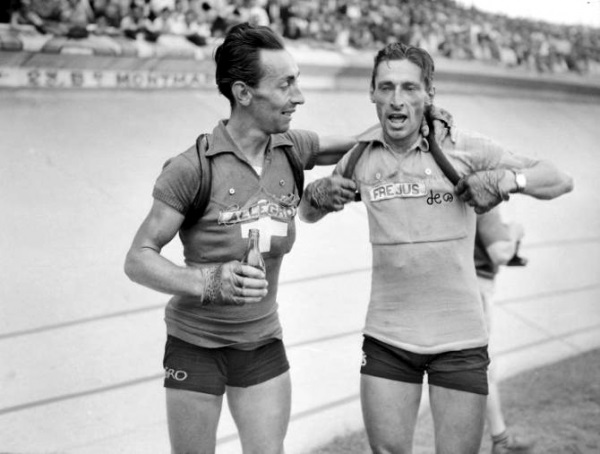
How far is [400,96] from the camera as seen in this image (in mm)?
3145

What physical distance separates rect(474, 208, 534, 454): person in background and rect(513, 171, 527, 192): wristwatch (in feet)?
2.77

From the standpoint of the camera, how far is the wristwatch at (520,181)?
3055 millimetres

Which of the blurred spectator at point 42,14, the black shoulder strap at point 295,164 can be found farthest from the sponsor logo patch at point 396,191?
the blurred spectator at point 42,14

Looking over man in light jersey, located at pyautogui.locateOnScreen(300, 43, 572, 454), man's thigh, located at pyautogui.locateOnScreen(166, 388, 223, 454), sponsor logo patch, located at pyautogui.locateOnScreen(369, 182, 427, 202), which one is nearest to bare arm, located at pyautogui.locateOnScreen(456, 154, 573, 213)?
man in light jersey, located at pyautogui.locateOnScreen(300, 43, 572, 454)

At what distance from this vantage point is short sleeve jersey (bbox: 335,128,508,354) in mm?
3145

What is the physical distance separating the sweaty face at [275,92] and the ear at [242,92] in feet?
0.06

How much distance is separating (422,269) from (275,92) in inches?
32.9

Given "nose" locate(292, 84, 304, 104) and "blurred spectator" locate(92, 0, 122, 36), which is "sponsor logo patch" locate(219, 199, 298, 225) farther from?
"blurred spectator" locate(92, 0, 122, 36)

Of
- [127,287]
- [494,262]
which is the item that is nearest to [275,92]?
[494,262]

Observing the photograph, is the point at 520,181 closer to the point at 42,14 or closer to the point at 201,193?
the point at 201,193

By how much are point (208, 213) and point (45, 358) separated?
2944 mm

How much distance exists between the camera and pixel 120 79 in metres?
10.5

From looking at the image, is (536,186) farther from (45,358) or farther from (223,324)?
(45,358)

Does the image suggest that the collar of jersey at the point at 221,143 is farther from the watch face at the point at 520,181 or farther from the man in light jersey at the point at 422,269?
the watch face at the point at 520,181
